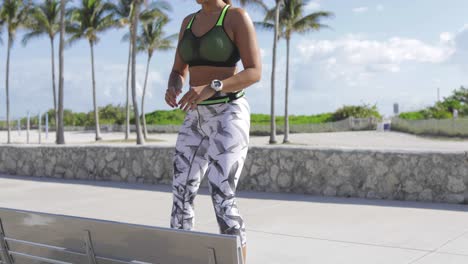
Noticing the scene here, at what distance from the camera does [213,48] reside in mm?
2930

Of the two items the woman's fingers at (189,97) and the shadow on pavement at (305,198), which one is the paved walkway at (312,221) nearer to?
the shadow on pavement at (305,198)

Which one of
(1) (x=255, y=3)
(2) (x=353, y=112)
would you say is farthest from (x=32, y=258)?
(2) (x=353, y=112)

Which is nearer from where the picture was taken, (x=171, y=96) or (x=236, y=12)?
(x=236, y=12)

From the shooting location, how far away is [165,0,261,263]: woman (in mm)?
2850

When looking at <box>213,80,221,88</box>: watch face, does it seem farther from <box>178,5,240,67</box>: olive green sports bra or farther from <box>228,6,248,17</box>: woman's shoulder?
<box>228,6,248,17</box>: woman's shoulder

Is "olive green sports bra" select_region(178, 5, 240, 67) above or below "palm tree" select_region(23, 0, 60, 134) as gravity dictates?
below

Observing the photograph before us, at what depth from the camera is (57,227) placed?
8.64 ft

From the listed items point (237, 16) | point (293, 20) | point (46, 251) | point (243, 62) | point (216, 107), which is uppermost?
point (293, 20)

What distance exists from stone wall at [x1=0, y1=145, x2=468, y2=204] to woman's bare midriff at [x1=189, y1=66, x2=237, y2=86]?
483 centimetres

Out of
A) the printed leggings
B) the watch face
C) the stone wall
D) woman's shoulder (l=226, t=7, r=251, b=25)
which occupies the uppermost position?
woman's shoulder (l=226, t=7, r=251, b=25)

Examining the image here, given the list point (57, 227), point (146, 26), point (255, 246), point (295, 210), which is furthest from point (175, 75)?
point (146, 26)

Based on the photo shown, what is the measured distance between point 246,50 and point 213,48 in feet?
0.55

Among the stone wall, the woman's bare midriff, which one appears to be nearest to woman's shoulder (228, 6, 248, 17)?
the woman's bare midriff

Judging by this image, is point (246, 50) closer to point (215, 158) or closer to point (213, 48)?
point (213, 48)
